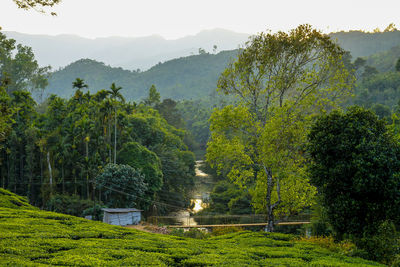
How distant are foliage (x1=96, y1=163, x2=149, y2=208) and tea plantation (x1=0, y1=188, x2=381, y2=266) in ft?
64.2

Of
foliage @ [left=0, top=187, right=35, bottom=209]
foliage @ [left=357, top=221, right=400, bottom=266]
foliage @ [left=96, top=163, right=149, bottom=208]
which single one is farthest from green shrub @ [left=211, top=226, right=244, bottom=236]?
foliage @ [left=0, top=187, right=35, bottom=209]

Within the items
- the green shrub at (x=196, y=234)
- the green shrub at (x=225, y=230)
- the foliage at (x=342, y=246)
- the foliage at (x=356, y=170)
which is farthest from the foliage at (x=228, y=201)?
the foliage at (x=356, y=170)

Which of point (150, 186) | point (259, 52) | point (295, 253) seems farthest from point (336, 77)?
point (150, 186)

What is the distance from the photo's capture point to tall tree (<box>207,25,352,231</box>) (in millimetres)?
21797

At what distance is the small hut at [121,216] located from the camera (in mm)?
30469

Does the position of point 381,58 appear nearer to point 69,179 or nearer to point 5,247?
point 69,179

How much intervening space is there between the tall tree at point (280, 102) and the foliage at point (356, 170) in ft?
14.8

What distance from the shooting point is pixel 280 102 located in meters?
23.1

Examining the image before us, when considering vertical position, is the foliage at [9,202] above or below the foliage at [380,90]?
below

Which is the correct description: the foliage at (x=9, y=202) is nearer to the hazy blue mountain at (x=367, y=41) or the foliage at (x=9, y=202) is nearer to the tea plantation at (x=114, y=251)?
the tea plantation at (x=114, y=251)

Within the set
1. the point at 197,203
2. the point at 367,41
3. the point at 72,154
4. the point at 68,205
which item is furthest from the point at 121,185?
the point at 367,41

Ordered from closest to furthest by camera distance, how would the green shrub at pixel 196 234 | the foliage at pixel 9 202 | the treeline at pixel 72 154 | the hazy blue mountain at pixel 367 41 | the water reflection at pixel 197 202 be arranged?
the foliage at pixel 9 202 < the green shrub at pixel 196 234 < the treeline at pixel 72 154 < the water reflection at pixel 197 202 < the hazy blue mountain at pixel 367 41

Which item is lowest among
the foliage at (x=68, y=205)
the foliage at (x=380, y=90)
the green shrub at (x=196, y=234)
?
the foliage at (x=68, y=205)

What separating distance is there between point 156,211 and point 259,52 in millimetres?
27589
